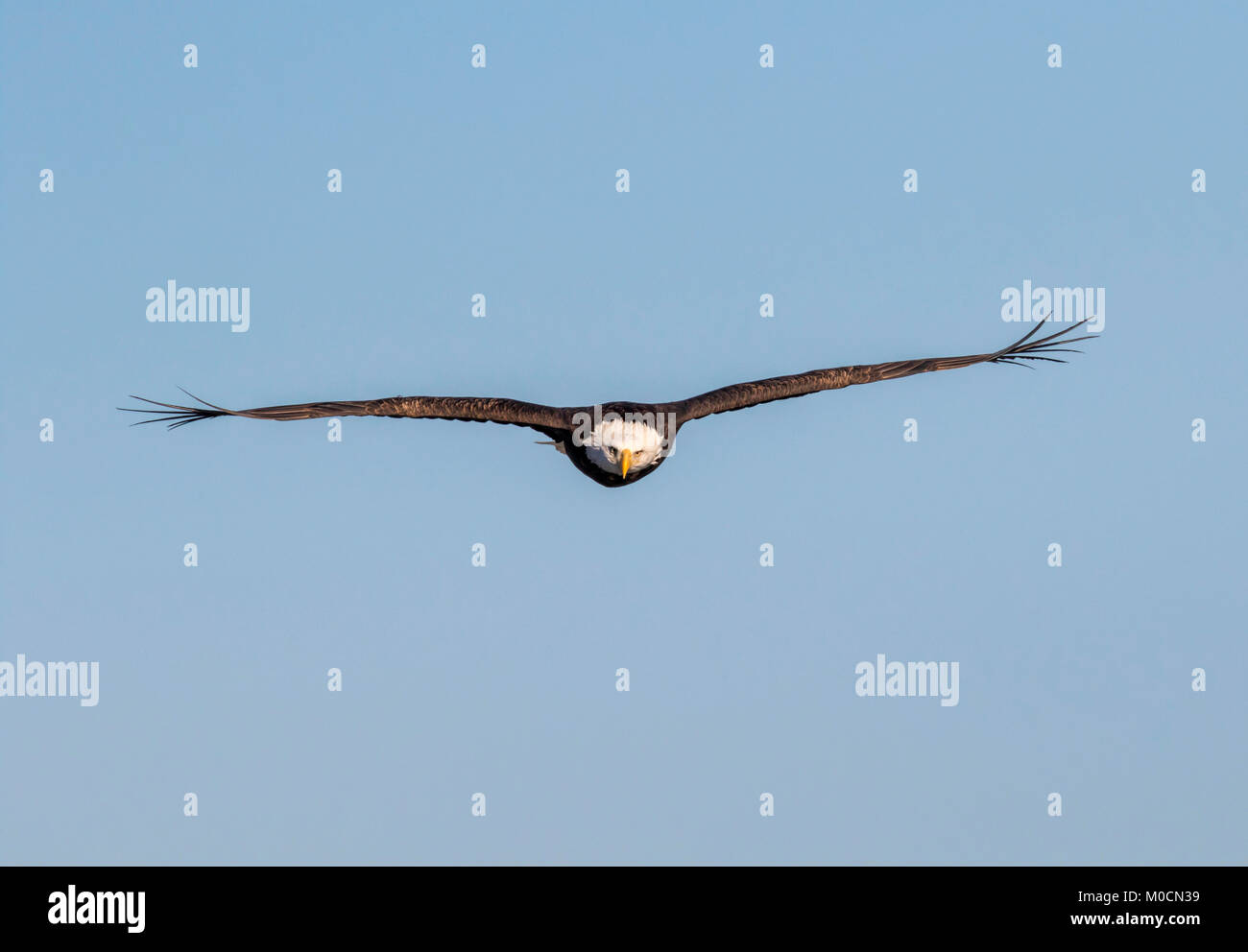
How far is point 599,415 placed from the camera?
34906mm

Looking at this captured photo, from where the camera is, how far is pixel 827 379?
36.3 metres

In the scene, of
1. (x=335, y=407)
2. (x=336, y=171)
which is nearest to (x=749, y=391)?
(x=335, y=407)

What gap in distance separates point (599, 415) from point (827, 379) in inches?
190

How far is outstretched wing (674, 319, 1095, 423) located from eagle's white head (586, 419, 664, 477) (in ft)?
3.03

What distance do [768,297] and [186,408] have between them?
12309 mm

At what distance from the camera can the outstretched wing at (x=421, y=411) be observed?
3431cm

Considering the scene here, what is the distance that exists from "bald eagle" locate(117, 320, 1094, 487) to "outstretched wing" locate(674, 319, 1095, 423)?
0.06 ft

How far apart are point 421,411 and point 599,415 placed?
3441 millimetres

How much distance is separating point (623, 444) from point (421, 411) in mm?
4005

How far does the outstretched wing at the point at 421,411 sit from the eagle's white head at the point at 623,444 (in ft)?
2.62

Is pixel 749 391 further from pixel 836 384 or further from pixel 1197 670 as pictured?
pixel 1197 670

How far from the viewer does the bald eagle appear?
3434cm

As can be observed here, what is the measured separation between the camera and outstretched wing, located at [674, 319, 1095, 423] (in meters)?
35.3
